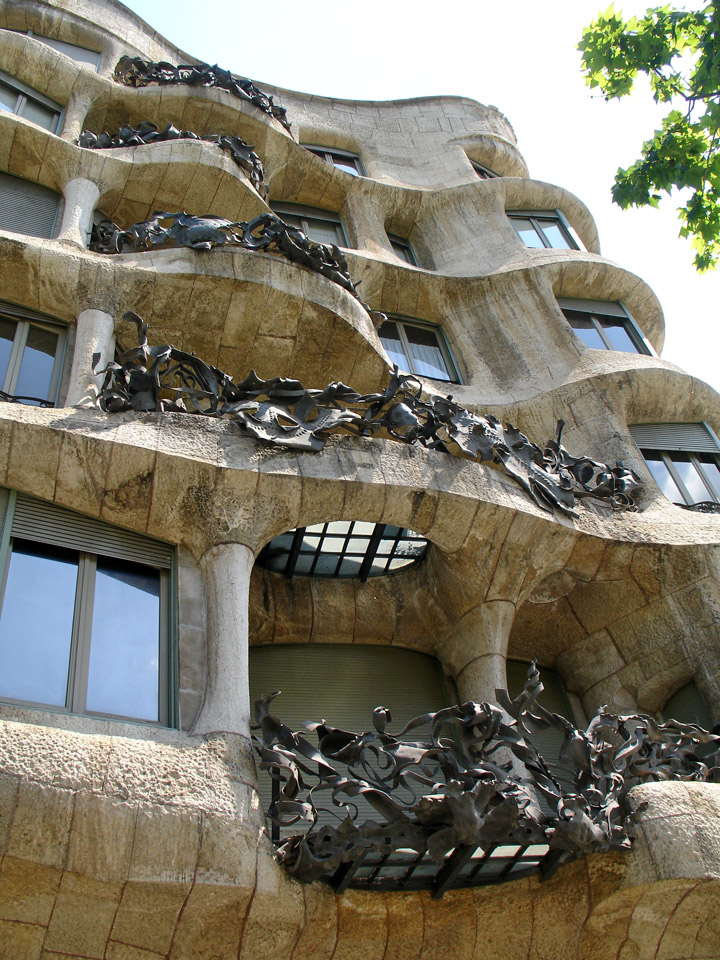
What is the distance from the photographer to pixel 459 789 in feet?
21.8

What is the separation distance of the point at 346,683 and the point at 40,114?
10.6 m

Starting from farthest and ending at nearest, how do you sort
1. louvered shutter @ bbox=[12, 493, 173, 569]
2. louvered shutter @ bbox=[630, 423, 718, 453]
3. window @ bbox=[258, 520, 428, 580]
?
louvered shutter @ bbox=[630, 423, 718, 453]
window @ bbox=[258, 520, 428, 580]
louvered shutter @ bbox=[12, 493, 173, 569]

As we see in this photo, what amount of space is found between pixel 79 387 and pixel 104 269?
2.14m

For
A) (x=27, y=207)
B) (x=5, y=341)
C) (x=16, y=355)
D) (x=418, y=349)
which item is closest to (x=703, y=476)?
(x=418, y=349)

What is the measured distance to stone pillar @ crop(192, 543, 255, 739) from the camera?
711 cm

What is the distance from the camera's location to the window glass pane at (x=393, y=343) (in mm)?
14688

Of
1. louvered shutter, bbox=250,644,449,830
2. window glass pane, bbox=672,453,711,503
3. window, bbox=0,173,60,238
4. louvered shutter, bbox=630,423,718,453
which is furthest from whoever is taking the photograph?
louvered shutter, bbox=630,423,718,453

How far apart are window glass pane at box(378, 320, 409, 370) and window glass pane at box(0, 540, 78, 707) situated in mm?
7747

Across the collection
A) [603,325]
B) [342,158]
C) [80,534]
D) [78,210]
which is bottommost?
[80,534]

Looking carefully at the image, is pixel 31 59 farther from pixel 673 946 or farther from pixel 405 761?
pixel 673 946

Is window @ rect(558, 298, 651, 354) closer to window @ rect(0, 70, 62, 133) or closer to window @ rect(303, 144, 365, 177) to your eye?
window @ rect(303, 144, 365, 177)

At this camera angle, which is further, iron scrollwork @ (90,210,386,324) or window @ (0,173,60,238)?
window @ (0,173,60,238)

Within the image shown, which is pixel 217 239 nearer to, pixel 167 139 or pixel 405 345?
pixel 167 139

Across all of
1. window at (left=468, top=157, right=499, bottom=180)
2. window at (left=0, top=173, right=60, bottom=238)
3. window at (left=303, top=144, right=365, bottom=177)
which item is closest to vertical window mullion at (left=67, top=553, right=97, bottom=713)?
window at (left=0, top=173, right=60, bottom=238)
